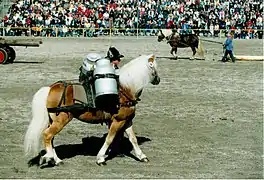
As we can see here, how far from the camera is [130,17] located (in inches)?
1559

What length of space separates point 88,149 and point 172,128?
219 cm

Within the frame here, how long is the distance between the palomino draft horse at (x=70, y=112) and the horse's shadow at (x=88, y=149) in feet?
1.58

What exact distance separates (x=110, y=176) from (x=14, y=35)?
99.2 feet

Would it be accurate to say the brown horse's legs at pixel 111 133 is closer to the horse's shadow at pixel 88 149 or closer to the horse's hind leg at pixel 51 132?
the horse's shadow at pixel 88 149

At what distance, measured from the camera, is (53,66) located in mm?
21281

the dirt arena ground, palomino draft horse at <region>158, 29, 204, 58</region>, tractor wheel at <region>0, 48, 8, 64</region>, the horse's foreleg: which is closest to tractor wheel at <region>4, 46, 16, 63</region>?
tractor wheel at <region>0, 48, 8, 64</region>

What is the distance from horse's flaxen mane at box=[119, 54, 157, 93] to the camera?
27.8 ft

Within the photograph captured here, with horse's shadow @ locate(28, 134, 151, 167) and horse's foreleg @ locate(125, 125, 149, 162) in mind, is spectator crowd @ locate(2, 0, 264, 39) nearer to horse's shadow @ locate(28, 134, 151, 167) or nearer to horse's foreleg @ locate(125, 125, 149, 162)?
horse's shadow @ locate(28, 134, 151, 167)

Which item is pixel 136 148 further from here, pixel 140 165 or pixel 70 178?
pixel 70 178

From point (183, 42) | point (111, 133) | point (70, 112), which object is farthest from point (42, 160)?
point (183, 42)

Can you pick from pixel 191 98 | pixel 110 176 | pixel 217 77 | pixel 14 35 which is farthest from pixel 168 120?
pixel 14 35

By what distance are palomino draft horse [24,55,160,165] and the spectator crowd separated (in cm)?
2912

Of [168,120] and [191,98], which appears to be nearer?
[168,120]

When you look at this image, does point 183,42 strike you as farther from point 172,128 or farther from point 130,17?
point 130,17
